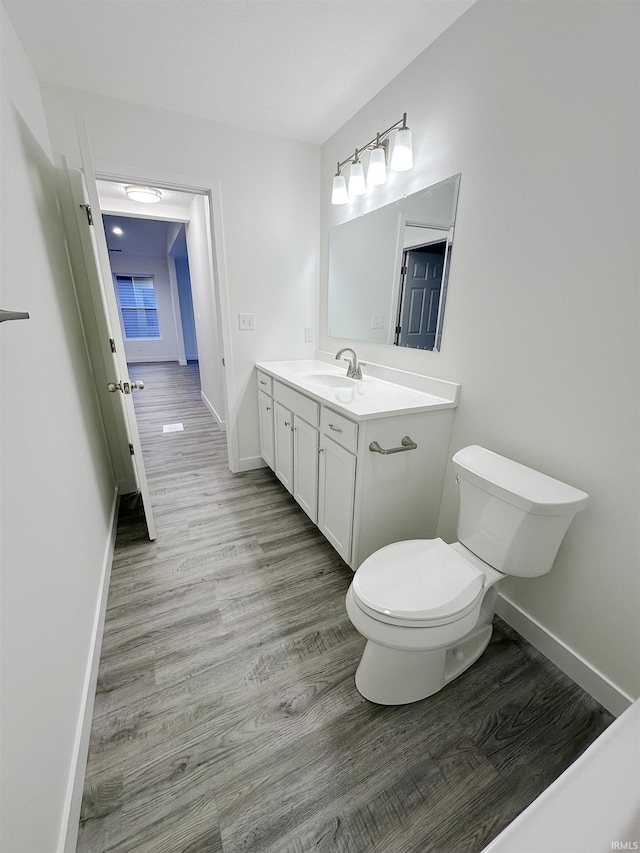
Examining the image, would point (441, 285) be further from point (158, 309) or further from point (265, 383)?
point (158, 309)

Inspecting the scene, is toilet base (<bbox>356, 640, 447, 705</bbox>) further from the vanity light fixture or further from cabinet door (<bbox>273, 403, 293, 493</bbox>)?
the vanity light fixture

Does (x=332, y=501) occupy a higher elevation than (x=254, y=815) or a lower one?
higher

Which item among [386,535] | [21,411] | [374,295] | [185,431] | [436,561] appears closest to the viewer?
[21,411]

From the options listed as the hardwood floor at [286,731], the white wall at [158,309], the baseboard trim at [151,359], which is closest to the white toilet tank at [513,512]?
the hardwood floor at [286,731]

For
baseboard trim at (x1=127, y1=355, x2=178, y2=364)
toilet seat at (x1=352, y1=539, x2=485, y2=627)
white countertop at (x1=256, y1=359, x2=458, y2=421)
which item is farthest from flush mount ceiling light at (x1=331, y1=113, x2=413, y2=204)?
baseboard trim at (x1=127, y1=355, x2=178, y2=364)

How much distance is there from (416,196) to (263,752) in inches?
91.7

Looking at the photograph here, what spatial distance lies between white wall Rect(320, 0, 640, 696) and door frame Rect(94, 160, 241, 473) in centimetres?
132

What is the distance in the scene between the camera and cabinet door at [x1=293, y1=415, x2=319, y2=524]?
185cm

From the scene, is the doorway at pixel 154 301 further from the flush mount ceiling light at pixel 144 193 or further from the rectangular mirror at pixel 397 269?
the rectangular mirror at pixel 397 269

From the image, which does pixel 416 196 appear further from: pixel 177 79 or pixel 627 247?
pixel 177 79

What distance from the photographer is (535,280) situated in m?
1.24

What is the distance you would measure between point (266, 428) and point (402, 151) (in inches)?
71.0

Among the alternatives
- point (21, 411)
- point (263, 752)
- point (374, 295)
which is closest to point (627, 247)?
point (374, 295)

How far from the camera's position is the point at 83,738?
1036 millimetres
